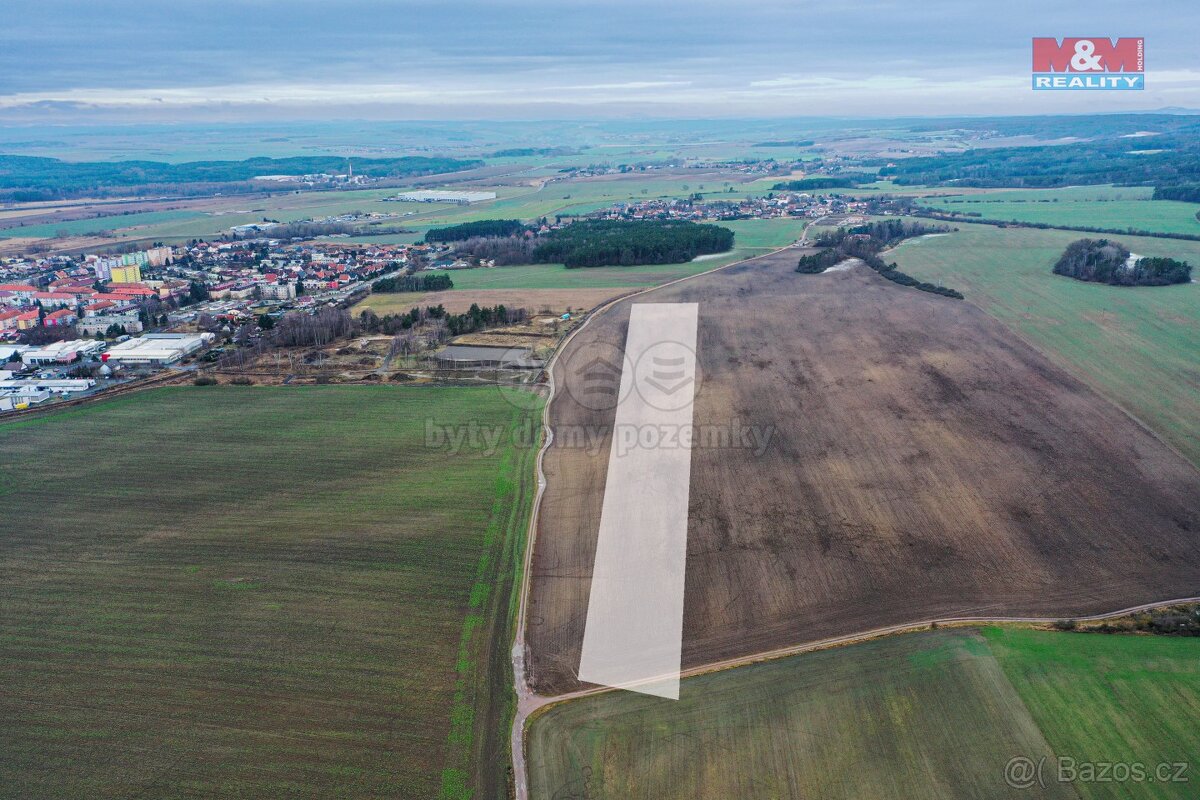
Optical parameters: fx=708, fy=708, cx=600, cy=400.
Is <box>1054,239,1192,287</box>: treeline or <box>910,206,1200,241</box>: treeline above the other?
<box>910,206,1200,241</box>: treeline

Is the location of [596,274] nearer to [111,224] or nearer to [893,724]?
[893,724]

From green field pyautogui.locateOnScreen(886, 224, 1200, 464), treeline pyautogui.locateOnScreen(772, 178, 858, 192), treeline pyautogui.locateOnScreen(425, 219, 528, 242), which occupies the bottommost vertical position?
green field pyautogui.locateOnScreen(886, 224, 1200, 464)

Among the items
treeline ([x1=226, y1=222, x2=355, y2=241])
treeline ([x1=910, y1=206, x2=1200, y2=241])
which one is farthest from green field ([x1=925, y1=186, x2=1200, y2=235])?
treeline ([x1=226, y1=222, x2=355, y2=241])

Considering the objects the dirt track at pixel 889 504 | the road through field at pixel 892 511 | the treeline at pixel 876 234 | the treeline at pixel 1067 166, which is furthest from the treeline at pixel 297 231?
the treeline at pixel 1067 166

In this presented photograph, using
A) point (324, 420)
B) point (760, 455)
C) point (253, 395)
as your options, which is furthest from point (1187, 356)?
point (253, 395)

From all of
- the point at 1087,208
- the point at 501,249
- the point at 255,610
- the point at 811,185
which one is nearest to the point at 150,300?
the point at 501,249

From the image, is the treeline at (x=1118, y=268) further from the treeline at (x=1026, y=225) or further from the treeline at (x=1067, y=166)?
the treeline at (x=1067, y=166)

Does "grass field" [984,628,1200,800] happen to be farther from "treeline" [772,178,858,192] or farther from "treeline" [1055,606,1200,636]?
"treeline" [772,178,858,192]
